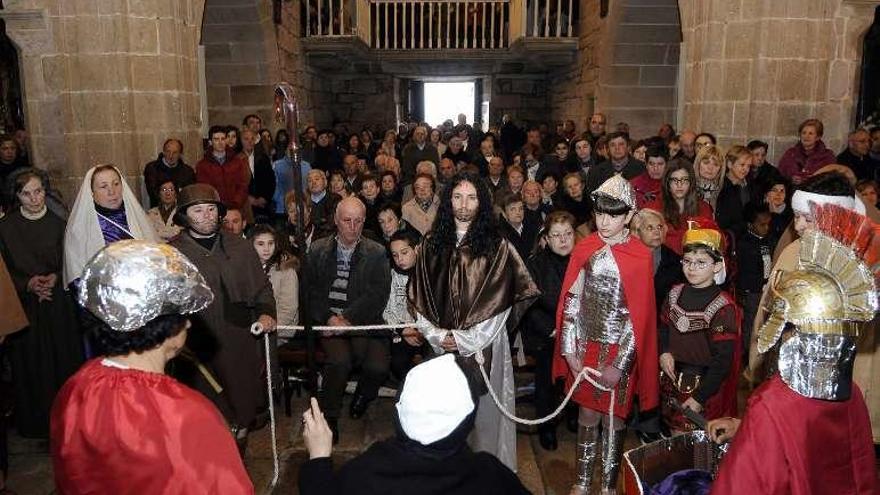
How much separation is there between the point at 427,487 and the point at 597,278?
1899 millimetres

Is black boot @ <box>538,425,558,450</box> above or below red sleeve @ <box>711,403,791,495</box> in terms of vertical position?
below

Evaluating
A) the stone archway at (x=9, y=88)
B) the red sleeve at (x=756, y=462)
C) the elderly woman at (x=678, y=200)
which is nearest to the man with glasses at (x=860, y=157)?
the elderly woman at (x=678, y=200)

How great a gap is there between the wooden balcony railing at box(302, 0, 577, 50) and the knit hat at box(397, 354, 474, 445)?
10712mm

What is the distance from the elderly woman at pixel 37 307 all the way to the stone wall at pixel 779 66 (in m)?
5.26

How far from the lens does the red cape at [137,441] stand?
189 centimetres

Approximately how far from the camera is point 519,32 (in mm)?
12477

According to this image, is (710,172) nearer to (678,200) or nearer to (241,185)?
(678,200)

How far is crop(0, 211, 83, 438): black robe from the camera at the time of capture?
4129 millimetres

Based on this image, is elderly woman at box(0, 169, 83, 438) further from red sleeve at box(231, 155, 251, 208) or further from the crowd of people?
red sleeve at box(231, 155, 251, 208)

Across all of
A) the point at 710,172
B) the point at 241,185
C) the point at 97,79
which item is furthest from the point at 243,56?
the point at 710,172

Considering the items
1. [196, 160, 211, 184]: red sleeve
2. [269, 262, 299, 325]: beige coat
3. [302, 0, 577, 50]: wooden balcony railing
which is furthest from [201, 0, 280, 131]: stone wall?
[269, 262, 299, 325]: beige coat

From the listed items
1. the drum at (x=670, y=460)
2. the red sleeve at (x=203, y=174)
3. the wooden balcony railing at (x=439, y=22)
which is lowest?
the drum at (x=670, y=460)

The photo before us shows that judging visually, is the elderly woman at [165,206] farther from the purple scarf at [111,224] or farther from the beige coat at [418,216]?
the beige coat at [418,216]

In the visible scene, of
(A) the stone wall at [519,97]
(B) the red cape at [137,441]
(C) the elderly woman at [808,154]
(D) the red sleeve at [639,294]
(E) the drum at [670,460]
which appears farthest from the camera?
(A) the stone wall at [519,97]
